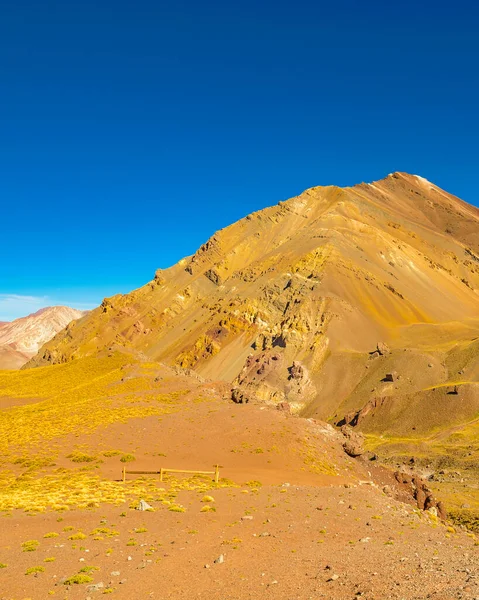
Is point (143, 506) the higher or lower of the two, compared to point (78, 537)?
higher

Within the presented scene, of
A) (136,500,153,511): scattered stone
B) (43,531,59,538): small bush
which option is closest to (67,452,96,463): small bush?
(136,500,153,511): scattered stone

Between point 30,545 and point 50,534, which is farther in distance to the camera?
point 50,534

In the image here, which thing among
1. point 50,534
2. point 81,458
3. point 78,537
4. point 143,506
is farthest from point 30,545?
point 81,458

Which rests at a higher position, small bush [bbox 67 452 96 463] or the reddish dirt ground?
the reddish dirt ground

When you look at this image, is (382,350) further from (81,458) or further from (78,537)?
(78,537)

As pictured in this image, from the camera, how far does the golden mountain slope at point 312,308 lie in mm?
86438

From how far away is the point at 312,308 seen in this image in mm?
106500

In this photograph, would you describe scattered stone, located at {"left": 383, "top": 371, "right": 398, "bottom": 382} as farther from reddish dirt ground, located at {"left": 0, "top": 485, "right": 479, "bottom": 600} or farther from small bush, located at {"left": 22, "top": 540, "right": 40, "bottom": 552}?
small bush, located at {"left": 22, "top": 540, "right": 40, "bottom": 552}

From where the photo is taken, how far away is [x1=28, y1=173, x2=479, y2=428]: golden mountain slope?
86.4 meters

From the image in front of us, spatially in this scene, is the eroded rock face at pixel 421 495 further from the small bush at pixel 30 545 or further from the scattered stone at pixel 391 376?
the scattered stone at pixel 391 376

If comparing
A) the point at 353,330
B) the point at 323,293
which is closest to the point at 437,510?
the point at 353,330

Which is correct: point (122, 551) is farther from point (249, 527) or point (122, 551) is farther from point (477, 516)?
point (477, 516)

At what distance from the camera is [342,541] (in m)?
18.3

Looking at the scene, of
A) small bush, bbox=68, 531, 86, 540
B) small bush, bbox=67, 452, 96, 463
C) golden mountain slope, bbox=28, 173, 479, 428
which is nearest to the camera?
small bush, bbox=68, 531, 86, 540
